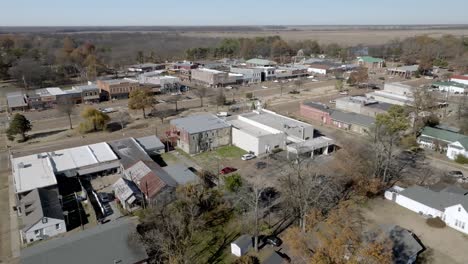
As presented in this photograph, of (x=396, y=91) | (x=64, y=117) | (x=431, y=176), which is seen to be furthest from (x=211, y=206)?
(x=396, y=91)

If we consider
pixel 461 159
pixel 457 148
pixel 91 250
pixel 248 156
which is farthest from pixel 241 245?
pixel 457 148

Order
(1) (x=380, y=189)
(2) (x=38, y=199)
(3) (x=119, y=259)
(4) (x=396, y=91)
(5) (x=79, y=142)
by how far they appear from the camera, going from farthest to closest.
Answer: (4) (x=396, y=91) → (5) (x=79, y=142) → (1) (x=380, y=189) → (2) (x=38, y=199) → (3) (x=119, y=259)

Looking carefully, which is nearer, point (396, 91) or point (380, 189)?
point (380, 189)

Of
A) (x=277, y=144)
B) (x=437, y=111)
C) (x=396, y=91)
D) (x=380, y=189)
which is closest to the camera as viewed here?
(x=380, y=189)

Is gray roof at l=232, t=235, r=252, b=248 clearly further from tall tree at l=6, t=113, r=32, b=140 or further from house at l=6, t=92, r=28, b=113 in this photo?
house at l=6, t=92, r=28, b=113

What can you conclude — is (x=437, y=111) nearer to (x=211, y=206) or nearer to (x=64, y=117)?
(x=211, y=206)

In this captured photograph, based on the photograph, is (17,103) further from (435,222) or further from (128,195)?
(435,222)

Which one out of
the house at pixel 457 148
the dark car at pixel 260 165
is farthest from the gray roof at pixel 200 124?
the house at pixel 457 148

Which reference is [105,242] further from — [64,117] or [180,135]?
[64,117]
